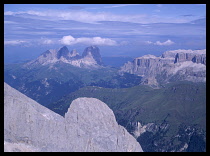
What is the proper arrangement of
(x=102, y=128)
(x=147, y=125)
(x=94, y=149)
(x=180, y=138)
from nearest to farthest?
(x=94, y=149), (x=102, y=128), (x=180, y=138), (x=147, y=125)

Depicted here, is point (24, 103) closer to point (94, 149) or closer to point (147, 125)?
point (94, 149)

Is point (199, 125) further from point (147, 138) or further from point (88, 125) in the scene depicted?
point (88, 125)

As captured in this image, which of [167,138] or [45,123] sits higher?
[45,123]

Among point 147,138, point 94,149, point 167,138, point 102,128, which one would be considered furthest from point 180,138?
point 94,149

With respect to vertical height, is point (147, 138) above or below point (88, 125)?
below

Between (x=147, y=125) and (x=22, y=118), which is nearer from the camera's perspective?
(x=22, y=118)
